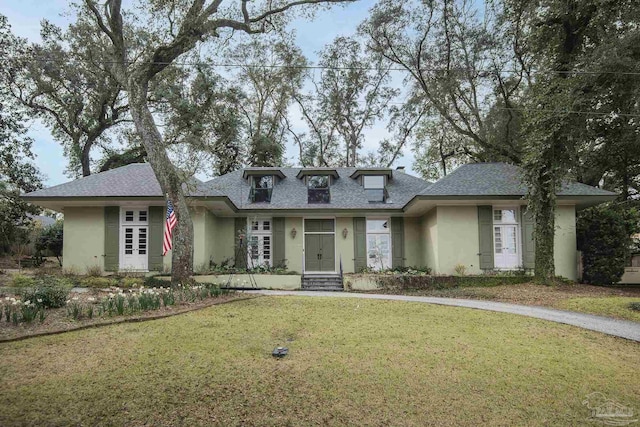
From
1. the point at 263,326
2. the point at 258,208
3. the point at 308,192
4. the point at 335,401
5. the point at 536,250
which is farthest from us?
the point at 308,192

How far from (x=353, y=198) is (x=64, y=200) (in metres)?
11.4

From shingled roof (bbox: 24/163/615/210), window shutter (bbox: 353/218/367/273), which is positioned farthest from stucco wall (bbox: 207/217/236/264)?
window shutter (bbox: 353/218/367/273)

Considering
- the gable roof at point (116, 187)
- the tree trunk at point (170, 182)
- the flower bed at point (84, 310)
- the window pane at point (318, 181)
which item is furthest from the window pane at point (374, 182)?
the flower bed at point (84, 310)

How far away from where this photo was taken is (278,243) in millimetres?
17797

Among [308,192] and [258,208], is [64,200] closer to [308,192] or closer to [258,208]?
[258,208]

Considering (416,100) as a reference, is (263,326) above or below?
below

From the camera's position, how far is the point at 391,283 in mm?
14789

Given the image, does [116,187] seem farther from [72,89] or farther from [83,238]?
[72,89]

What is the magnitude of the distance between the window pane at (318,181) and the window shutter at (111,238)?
8.30 meters

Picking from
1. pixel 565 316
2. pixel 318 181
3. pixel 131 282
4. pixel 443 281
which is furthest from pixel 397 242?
pixel 131 282

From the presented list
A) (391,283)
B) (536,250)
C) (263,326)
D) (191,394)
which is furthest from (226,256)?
(191,394)

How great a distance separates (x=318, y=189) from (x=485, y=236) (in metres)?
7.46

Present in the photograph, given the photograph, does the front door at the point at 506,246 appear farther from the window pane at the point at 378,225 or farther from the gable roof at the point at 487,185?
the window pane at the point at 378,225

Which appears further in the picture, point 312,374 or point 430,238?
point 430,238
